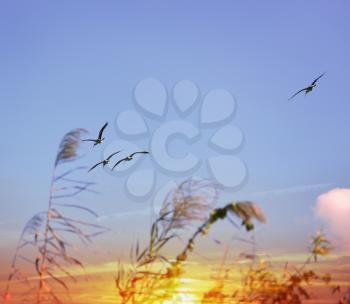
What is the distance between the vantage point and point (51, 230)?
22.4 ft

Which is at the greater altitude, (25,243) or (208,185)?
(208,185)

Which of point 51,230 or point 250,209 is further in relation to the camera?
point 51,230

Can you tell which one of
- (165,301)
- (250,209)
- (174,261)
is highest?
(250,209)

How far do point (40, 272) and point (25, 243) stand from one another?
1.52 ft

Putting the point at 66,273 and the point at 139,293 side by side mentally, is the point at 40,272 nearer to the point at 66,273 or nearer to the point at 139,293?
the point at 66,273

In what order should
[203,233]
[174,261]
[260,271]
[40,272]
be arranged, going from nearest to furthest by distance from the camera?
[203,233] → [174,261] → [40,272] → [260,271]

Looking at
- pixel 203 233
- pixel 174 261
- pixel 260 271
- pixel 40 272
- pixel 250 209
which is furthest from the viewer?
pixel 260 271

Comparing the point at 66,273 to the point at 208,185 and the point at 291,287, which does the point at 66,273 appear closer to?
the point at 208,185

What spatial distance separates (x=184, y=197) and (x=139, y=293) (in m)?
1.32

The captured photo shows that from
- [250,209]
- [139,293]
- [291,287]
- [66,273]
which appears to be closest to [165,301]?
[139,293]

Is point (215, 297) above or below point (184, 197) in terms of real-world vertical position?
below

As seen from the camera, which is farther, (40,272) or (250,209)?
(40,272)

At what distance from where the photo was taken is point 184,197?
638 centimetres

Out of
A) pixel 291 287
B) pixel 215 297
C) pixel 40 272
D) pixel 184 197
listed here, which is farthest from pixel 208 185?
pixel 40 272
